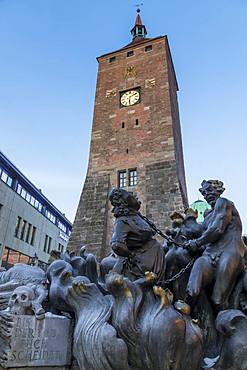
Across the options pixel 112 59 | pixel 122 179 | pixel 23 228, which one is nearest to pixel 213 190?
pixel 122 179

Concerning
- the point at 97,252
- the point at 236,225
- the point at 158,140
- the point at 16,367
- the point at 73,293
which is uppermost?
the point at 158,140

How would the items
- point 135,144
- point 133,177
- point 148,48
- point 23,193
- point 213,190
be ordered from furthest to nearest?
point 23,193
point 148,48
point 135,144
point 133,177
point 213,190

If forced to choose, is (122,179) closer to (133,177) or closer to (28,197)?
(133,177)

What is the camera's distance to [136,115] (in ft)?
65.4

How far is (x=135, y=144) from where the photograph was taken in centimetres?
1894

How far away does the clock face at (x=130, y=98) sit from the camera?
67.9 ft

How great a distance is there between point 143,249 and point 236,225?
3.75 ft

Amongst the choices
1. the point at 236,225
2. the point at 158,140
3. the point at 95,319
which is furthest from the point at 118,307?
Answer: the point at 158,140

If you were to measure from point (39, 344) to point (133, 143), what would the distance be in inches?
658

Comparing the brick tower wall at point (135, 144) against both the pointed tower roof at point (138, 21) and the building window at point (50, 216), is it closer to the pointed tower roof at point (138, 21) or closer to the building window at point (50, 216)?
the pointed tower roof at point (138, 21)

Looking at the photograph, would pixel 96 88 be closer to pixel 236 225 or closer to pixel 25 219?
pixel 25 219

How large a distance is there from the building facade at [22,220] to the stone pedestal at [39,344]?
15526mm

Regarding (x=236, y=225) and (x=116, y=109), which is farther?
(x=116, y=109)

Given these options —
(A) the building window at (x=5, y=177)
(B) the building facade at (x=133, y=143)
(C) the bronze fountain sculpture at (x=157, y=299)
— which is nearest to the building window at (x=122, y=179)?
(B) the building facade at (x=133, y=143)
